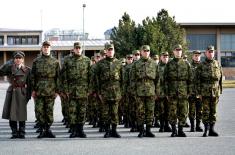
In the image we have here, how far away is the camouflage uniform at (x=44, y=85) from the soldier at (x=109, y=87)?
101cm

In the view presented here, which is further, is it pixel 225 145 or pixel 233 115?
pixel 233 115

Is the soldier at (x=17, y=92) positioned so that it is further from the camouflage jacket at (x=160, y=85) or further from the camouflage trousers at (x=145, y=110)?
the camouflage jacket at (x=160, y=85)

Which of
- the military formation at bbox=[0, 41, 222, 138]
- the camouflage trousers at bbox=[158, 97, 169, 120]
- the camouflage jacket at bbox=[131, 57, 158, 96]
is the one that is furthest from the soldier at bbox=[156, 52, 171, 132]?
the camouflage jacket at bbox=[131, 57, 158, 96]

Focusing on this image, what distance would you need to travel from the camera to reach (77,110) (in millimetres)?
12086

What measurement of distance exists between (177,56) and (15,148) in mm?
4339

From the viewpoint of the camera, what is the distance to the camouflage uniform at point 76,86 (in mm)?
11953

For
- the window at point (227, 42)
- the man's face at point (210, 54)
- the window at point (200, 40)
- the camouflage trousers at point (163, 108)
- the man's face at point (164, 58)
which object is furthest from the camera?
Result: the window at point (227, 42)

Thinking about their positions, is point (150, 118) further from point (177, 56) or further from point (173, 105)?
point (177, 56)

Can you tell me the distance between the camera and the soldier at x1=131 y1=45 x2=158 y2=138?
39.5 feet

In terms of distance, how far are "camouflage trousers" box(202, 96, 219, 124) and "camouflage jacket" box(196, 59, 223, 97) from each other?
143 millimetres

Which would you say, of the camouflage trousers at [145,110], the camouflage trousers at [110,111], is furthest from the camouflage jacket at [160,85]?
the camouflage trousers at [110,111]

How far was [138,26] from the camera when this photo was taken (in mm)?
50531

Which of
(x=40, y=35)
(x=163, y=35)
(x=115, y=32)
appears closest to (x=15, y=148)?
(x=163, y=35)

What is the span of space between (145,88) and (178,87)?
0.80 m
